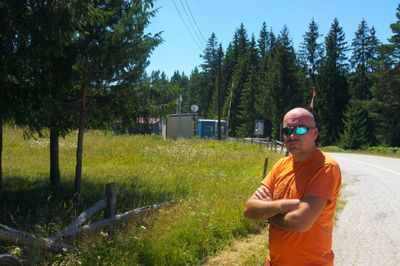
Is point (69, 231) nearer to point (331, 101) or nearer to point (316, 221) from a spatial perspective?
point (316, 221)

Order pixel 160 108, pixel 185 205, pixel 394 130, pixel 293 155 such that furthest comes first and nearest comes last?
pixel 394 130, pixel 160 108, pixel 185 205, pixel 293 155

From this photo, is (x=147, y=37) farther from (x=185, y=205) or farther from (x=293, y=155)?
(x=293, y=155)

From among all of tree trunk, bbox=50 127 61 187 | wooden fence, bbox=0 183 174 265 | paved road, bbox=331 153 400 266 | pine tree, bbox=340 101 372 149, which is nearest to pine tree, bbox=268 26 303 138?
pine tree, bbox=340 101 372 149

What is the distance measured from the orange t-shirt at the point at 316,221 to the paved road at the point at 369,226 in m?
4.03

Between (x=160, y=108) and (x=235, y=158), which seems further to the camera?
(x=235, y=158)

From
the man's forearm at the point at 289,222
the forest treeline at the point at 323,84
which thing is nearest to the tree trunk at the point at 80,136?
the man's forearm at the point at 289,222

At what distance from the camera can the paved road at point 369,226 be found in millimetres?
7637

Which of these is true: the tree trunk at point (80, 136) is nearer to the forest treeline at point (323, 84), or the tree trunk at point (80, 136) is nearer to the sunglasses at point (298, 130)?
the sunglasses at point (298, 130)

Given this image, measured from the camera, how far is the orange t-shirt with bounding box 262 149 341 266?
3.38 metres

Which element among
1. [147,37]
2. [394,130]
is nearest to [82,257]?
[147,37]

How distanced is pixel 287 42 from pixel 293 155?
76.1 metres

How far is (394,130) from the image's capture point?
62594 millimetres

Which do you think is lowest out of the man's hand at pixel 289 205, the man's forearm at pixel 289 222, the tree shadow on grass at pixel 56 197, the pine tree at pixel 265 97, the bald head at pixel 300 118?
the tree shadow on grass at pixel 56 197

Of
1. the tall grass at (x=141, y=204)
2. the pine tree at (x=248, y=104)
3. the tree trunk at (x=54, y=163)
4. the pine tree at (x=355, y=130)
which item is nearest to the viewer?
the tall grass at (x=141, y=204)
